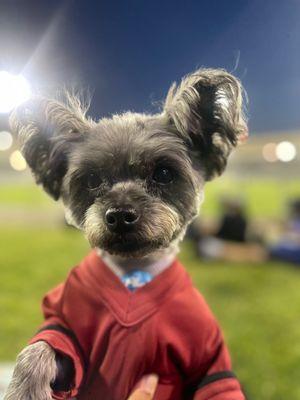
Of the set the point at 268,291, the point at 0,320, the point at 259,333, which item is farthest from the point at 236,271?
the point at 0,320

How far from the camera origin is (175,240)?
3.28ft

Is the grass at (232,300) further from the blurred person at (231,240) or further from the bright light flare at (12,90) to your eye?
the bright light flare at (12,90)

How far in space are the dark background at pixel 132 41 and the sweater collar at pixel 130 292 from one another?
0.32 metres

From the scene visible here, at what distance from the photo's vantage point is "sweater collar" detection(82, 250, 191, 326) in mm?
932

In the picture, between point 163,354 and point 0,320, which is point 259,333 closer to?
point 0,320

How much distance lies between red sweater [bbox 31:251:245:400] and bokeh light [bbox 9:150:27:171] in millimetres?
269

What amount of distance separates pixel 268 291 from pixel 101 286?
1.98 m

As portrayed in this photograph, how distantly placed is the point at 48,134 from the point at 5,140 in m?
0.13

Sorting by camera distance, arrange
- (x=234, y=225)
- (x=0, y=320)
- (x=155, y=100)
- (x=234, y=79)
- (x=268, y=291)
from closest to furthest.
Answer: (x=234, y=79) < (x=155, y=100) < (x=0, y=320) < (x=268, y=291) < (x=234, y=225)

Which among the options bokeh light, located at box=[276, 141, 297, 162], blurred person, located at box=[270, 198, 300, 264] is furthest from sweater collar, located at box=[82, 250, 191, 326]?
blurred person, located at box=[270, 198, 300, 264]

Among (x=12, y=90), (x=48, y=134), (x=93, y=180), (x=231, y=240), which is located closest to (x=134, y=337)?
(x=93, y=180)

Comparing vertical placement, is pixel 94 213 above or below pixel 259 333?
above

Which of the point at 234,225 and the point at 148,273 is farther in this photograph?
the point at 234,225

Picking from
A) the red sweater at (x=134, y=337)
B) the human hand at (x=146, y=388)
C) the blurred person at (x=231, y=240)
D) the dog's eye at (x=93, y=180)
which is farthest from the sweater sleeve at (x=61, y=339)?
the blurred person at (x=231, y=240)
